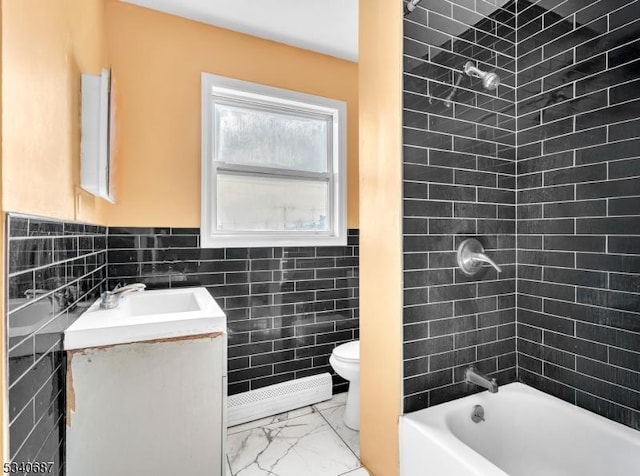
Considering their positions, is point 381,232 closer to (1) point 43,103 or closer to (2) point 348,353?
(2) point 348,353

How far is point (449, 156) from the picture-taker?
170 centimetres

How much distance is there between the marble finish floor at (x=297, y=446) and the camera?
184 cm

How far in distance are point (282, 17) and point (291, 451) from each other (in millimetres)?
2750

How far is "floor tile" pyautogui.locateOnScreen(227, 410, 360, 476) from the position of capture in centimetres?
184

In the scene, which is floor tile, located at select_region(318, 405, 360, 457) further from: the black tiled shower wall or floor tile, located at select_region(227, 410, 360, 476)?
the black tiled shower wall

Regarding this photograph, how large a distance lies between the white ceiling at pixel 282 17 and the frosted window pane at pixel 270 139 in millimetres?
548

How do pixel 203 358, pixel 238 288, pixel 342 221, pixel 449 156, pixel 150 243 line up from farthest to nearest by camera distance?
1. pixel 342 221
2. pixel 238 288
3. pixel 150 243
4. pixel 449 156
5. pixel 203 358

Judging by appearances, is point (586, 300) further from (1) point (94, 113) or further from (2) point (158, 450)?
(1) point (94, 113)

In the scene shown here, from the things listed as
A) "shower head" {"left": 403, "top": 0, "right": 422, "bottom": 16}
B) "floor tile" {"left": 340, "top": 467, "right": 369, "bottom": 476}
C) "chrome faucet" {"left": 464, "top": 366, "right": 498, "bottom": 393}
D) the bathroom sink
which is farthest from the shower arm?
"floor tile" {"left": 340, "top": 467, "right": 369, "bottom": 476}

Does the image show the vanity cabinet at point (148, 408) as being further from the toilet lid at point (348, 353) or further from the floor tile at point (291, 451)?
the toilet lid at point (348, 353)

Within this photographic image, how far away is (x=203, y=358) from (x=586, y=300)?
1.76 metres

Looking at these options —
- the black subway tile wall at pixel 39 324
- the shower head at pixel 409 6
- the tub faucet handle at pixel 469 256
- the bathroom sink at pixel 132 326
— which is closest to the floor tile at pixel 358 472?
the bathroom sink at pixel 132 326

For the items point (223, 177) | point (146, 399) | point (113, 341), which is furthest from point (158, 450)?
point (223, 177)

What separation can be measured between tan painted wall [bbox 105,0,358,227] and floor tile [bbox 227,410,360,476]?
4.70ft
